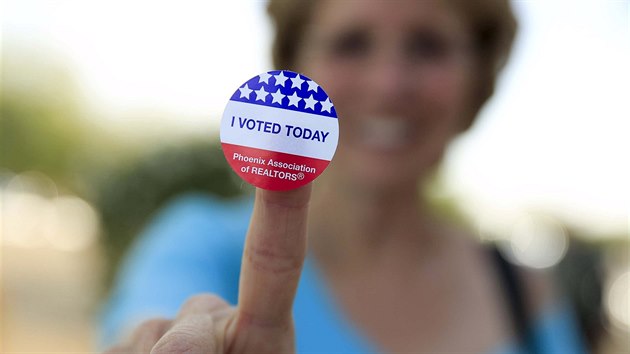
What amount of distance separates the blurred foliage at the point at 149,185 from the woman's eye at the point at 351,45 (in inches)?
70.8

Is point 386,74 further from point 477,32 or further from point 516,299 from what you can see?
point 516,299

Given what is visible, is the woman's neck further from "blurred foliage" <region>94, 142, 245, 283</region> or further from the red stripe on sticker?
"blurred foliage" <region>94, 142, 245, 283</region>

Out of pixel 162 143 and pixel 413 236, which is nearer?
pixel 413 236

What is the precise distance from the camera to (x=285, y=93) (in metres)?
0.66

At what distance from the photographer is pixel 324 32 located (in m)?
1.54

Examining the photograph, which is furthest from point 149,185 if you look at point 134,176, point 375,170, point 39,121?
point 39,121

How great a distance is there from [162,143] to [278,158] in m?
3.17

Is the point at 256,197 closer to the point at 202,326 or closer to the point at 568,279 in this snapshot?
the point at 202,326

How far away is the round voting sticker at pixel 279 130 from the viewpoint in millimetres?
651

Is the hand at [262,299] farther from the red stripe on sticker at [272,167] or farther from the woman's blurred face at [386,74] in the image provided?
the woman's blurred face at [386,74]

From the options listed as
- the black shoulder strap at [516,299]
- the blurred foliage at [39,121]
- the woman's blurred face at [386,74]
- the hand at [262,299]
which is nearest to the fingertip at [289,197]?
the hand at [262,299]

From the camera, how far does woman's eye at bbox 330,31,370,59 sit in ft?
4.88

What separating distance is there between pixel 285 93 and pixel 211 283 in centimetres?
80

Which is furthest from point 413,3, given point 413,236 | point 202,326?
point 202,326
